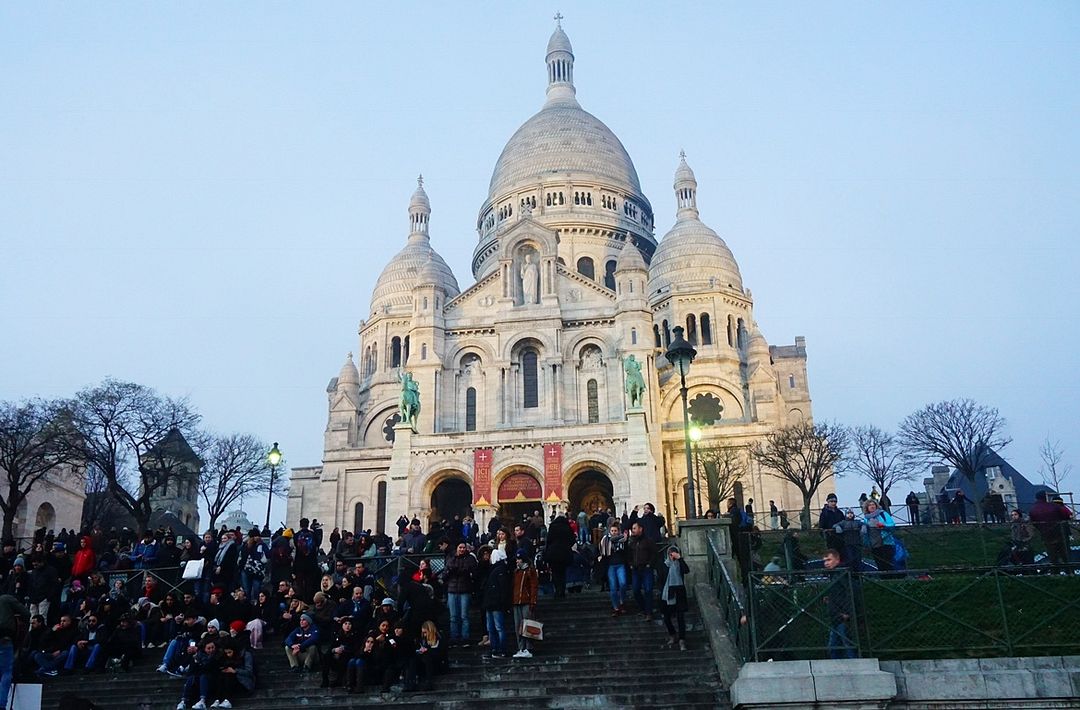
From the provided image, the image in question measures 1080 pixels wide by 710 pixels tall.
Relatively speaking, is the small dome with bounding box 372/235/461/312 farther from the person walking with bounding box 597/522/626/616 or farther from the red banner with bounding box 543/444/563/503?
the person walking with bounding box 597/522/626/616

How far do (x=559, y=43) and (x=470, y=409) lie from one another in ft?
157

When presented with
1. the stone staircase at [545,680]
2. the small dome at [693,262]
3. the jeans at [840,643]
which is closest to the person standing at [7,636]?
the stone staircase at [545,680]

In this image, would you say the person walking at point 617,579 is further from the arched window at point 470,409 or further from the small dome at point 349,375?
the small dome at point 349,375

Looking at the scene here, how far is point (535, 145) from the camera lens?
71.6 m

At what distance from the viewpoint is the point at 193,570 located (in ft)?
62.7

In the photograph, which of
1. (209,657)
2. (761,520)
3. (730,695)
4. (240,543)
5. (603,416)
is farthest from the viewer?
(603,416)

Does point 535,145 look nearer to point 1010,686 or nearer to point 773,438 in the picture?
point 773,438

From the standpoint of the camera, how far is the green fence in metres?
12.7

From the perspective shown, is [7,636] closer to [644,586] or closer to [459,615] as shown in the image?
[459,615]

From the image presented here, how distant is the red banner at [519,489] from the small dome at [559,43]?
5259 centimetres

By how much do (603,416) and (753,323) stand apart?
19318 millimetres

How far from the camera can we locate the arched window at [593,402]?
46.1m

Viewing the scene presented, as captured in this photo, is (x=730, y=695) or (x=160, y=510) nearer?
(x=730, y=695)

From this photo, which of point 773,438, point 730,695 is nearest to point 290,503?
point 773,438
